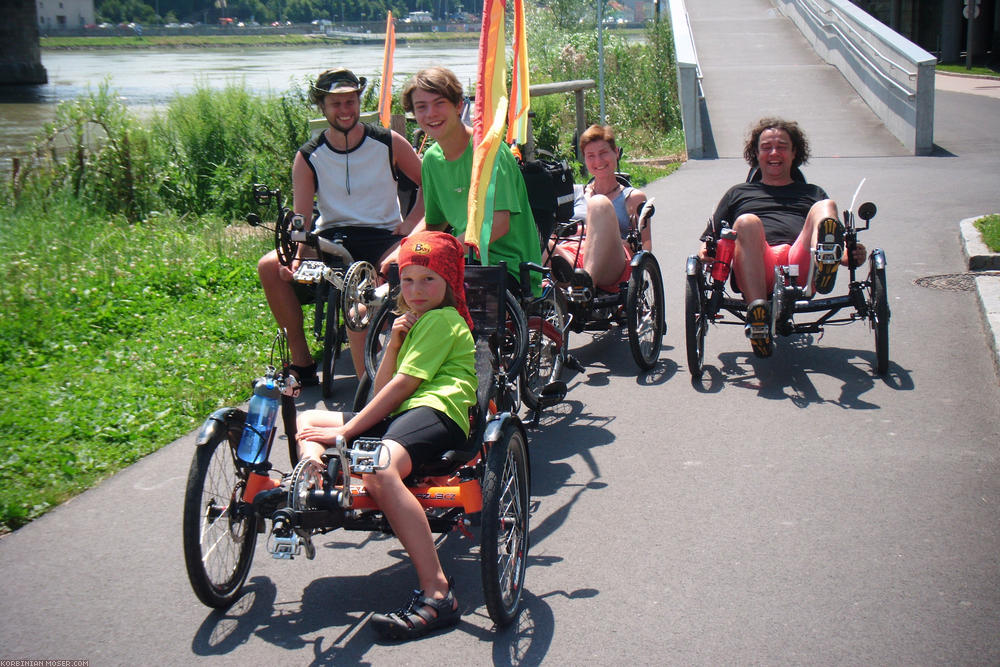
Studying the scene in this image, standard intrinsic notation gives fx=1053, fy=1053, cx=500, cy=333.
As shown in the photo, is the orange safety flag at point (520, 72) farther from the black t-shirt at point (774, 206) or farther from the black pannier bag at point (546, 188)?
the black t-shirt at point (774, 206)

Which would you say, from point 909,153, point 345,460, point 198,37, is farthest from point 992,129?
point 198,37

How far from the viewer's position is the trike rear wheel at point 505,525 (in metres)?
3.56

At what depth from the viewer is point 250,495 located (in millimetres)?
3932

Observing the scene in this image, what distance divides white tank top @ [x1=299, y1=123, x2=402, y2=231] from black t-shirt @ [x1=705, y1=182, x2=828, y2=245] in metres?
2.21

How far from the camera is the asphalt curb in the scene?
6.88 metres

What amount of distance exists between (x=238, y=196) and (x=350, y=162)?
697 centimetres

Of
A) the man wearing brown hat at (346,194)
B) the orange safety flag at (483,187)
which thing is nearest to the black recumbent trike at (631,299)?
the man wearing brown hat at (346,194)

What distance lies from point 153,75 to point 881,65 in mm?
36638

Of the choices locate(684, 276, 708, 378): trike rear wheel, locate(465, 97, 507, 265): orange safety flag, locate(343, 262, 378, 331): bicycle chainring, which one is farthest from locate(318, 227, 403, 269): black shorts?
locate(684, 276, 708, 378): trike rear wheel

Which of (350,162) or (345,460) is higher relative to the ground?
(350,162)

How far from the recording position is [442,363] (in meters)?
4.21

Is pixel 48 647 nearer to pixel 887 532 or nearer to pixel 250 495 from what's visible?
pixel 250 495

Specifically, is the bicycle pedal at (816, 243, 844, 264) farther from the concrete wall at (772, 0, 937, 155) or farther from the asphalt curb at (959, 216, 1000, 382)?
the concrete wall at (772, 0, 937, 155)

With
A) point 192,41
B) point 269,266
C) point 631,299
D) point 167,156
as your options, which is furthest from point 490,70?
point 192,41
